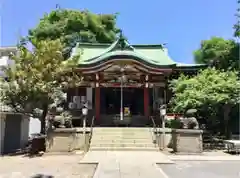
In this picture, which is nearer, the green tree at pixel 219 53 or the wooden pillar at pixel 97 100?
the wooden pillar at pixel 97 100

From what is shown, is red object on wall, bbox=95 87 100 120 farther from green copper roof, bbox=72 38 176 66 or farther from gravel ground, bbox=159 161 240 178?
gravel ground, bbox=159 161 240 178

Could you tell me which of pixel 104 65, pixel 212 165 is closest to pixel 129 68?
pixel 104 65

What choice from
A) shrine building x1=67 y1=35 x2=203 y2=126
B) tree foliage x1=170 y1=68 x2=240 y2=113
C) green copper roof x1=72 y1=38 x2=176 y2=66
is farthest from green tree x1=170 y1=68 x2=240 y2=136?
green copper roof x1=72 y1=38 x2=176 y2=66

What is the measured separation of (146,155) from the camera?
1104 cm

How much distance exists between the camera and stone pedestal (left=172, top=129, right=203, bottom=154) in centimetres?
1225

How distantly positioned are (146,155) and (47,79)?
19.8 ft

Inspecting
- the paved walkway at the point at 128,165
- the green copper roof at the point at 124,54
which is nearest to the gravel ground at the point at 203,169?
the paved walkway at the point at 128,165

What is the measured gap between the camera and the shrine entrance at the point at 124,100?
64.1 ft

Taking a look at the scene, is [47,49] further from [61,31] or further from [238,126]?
[61,31]

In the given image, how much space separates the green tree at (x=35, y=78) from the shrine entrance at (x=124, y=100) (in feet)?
21.4

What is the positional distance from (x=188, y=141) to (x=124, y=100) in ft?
27.3

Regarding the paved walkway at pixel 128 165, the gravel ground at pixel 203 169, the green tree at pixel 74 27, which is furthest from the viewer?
the green tree at pixel 74 27

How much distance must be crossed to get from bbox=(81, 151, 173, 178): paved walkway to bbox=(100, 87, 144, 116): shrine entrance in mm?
8659

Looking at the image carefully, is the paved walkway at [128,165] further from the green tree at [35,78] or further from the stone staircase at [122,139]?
the green tree at [35,78]
